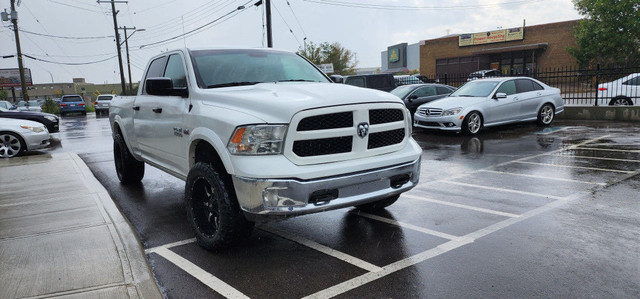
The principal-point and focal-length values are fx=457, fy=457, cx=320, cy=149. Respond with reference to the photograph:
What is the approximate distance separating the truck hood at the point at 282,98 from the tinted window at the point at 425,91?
11621 mm

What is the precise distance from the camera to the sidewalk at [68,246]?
11.4ft

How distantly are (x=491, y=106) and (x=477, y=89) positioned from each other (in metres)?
0.90

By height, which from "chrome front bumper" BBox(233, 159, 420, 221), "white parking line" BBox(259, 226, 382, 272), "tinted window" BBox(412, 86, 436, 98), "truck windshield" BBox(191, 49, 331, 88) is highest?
"truck windshield" BBox(191, 49, 331, 88)

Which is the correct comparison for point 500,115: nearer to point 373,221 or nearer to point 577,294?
point 373,221

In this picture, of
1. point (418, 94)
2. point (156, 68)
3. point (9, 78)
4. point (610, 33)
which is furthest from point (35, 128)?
point (9, 78)

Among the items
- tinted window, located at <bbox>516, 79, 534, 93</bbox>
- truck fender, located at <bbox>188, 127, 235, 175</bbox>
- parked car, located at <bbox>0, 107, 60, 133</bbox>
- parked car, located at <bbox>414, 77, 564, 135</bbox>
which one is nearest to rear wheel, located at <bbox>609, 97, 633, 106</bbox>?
parked car, located at <bbox>414, 77, 564, 135</bbox>

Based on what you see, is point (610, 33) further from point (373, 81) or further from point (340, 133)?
point (340, 133)

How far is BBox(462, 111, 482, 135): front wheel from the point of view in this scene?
40.1ft

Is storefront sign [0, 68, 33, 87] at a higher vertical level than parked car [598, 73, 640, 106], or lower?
higher

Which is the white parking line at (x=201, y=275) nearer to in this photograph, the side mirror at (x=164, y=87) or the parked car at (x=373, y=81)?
the side mirror at (x=164, y=87)

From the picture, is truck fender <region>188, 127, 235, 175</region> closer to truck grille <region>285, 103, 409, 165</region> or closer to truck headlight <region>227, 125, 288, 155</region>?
truck headlight <region>227, 125, 288, 155</region>

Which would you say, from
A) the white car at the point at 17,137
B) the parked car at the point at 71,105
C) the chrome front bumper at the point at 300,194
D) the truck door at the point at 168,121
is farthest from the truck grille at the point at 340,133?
the parked car at the point at 71,105

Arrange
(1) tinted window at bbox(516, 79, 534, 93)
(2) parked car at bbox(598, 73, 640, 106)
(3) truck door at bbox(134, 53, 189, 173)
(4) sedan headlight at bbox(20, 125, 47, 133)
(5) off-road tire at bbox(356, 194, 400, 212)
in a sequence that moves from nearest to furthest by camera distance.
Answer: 1. (3) truck door at bbox(134, 53, 189, 173)
2. (5) off-road tire at bbox(356, 194, 400, 212)
3. (4) sedan headlight at bbox(20, 125, 47, 133)
4. (1) tinted window at bbox(516, 79, 534, 93)
5. (2) parked car at bbox(598, 73, 640, 106)

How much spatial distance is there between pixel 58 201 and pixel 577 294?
20.4ft
